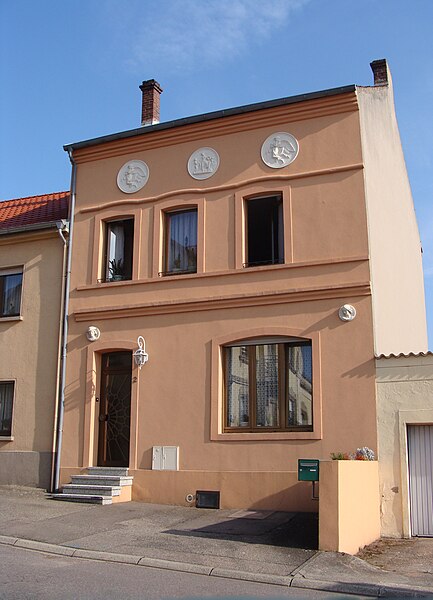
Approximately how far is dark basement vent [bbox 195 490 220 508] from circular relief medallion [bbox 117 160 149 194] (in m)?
6.85

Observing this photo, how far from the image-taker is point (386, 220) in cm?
1546

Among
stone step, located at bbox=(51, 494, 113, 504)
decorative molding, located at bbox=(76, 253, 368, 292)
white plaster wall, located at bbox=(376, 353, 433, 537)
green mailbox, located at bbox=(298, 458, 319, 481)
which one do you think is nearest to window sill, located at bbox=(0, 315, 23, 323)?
decorative molding, located at bbox=(76, 253, 368, 292)

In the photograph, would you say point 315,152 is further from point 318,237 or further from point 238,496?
point 238,496

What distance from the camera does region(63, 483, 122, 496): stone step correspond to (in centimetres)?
1384

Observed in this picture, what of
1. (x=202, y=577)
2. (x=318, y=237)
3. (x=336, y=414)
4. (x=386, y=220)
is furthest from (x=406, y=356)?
(x=202, y=577)

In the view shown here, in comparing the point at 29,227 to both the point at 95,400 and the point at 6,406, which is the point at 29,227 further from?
the point at 95,400

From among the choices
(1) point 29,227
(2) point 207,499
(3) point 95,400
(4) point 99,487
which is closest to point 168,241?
(1) point 29,227

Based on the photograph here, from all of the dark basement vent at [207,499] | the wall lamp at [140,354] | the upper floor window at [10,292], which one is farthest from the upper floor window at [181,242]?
the dark basement vent at [207,499]

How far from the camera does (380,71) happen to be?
52.6 feet

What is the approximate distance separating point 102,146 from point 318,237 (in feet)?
18.9

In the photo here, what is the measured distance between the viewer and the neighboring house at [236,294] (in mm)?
13344

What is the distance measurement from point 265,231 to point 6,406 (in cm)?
725

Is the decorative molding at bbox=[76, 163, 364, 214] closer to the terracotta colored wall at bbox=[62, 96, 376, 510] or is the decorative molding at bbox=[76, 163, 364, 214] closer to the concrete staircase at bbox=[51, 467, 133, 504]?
the terracotta colored wall at bbox=[62, 96, 376, 510]

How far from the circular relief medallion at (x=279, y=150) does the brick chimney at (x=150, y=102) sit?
4070 millimetres
